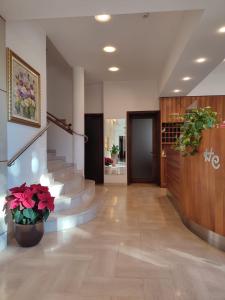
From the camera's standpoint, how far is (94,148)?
779 centimetres

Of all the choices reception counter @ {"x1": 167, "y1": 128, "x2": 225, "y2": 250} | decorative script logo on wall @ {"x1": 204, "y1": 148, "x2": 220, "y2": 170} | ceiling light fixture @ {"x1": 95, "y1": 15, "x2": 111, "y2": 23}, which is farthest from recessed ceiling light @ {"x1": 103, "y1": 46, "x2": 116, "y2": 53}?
decorative script logo on wall @ {"x1": 204, "y1": 148, "x2": 220, "y2": 170}

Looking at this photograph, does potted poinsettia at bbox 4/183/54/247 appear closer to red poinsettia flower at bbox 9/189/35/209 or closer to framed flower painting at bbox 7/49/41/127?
red poinsettia flower at bbox 9/189/35/209

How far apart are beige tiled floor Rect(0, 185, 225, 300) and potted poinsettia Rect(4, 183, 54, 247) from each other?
0.15 metres

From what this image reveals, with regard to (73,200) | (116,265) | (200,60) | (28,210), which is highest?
(200,60)

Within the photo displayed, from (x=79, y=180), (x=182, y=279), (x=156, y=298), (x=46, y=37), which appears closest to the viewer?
(x=156, y=298)

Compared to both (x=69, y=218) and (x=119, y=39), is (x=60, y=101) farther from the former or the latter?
(x=69, y=218)

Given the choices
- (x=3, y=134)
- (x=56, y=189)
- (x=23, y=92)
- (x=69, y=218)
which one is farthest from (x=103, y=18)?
(x=69, y=218)

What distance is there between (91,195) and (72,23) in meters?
3.32

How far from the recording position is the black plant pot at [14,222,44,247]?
2.84 metres

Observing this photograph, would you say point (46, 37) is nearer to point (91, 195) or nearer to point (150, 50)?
point (150, 50)

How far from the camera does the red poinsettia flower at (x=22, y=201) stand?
9.14 ft

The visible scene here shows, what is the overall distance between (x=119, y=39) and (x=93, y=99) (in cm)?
329

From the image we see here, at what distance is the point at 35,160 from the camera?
12.7ft

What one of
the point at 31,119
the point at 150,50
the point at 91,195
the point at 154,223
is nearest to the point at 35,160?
the point at 31,119
